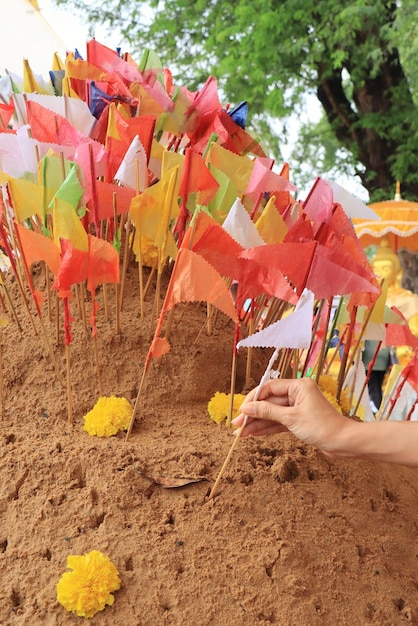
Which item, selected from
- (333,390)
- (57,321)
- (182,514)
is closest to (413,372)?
(333,390)

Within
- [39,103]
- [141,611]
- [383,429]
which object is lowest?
[141,611]

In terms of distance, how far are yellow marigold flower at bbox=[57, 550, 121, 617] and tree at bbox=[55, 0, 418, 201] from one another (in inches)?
204

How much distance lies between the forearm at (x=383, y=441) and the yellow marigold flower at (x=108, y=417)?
0.48 metres

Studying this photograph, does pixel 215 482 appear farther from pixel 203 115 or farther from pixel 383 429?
pixel 203 115

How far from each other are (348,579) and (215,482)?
0.28 metres

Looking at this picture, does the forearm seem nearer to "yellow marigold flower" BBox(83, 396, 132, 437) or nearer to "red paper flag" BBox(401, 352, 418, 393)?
"yellow marigold flower" BBox(83, 396, 132, 437)

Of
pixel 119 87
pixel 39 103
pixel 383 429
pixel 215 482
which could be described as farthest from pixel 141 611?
pixel 119 87

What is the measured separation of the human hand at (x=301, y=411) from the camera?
3.20 ft

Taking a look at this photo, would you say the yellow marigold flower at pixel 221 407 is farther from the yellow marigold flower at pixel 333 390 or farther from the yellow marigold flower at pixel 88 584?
the yellow marigold flower at pixel 88 584

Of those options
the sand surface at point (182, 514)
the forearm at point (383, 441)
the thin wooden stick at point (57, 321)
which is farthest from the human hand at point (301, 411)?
the thin wooden stick at point (57, 321)

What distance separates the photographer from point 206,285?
3.52 feet

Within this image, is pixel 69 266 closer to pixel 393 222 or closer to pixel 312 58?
pixel 393 222

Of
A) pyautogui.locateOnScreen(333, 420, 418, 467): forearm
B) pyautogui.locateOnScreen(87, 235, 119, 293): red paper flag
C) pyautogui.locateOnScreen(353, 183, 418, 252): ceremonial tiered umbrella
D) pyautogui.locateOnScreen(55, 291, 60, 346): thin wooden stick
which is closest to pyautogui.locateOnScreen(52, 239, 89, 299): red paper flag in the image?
pyautogui.locateOnScreen(87, 235, 119, 293): red paper flag

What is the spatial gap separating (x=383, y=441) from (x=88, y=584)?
1.63ft
